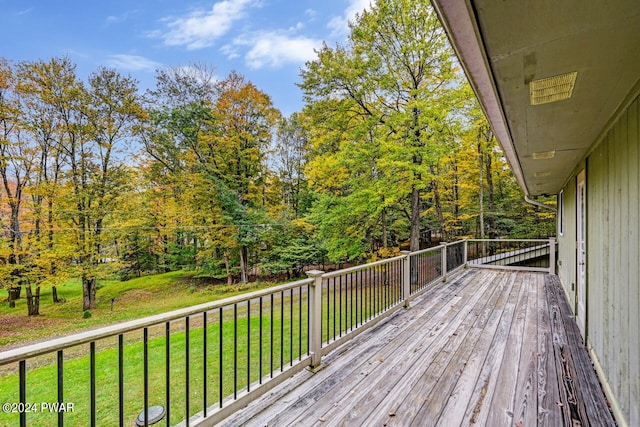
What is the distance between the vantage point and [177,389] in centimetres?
437

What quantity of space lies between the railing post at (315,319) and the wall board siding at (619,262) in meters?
2.22

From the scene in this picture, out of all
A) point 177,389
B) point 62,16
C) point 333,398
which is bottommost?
point 177,389

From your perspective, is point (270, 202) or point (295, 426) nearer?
point (295, 426)

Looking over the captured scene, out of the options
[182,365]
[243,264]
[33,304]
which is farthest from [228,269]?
[182,365]

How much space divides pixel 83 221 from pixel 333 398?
40.0 ft

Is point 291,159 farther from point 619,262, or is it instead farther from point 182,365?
point 619,262

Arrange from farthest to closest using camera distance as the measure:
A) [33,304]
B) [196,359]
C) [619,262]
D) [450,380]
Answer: [33,304] < [196,359] < [450,380] < [619,262]

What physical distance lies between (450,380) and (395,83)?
7.79 meters

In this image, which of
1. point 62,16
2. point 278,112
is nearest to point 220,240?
point 278,112

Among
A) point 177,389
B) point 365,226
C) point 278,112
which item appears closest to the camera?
point 177,389

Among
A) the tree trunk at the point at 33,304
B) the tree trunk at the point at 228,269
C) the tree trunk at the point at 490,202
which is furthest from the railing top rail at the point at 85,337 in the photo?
the tree trunk at the point at 490,202

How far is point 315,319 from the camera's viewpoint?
283 centimetres

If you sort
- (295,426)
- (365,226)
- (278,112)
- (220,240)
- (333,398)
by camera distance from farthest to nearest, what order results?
(278,112)
(220,240)
(365,226)
(333,398)
(295,426)

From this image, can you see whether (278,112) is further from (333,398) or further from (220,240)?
(333,398)
